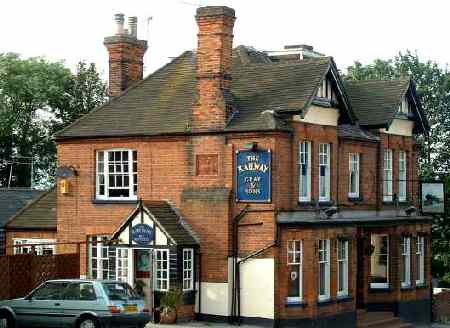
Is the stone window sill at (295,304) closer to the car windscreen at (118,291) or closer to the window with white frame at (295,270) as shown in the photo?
the window with white frame at (295,270)

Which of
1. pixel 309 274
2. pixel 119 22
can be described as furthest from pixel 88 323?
pixel 119 22

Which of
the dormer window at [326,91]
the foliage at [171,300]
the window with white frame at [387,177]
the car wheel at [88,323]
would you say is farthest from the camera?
the window with white frame at [387,177]

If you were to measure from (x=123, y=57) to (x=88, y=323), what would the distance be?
538 inches

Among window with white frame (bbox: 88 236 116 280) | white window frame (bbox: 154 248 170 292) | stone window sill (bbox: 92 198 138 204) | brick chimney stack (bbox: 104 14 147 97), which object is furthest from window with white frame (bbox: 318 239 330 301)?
brick chimney stack (bbox: 104 14 147 97)

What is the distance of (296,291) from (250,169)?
13.2 ft

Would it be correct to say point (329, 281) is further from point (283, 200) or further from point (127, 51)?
point (127, 51)

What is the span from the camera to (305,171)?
33031 millimetres

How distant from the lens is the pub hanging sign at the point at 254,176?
31.4 m

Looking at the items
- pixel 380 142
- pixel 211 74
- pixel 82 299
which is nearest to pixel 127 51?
pixel 211 74

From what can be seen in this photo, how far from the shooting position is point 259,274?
104 feet

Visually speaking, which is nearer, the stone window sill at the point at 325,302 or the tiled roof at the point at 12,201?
the stone window sill at the point at 325,302

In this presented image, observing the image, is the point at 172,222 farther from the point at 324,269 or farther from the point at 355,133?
the point at 355,133

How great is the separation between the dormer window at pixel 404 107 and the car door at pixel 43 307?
16017 millimetres

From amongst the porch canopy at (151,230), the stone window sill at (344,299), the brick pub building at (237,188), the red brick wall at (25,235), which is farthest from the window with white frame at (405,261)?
the red brick wall at (25,235)
